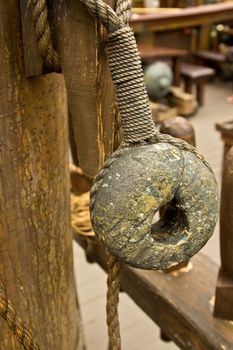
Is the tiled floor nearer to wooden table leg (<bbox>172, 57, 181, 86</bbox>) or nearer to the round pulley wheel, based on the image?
the round pulley wheel

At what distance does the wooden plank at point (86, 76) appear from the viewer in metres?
0.45

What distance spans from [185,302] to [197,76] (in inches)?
104

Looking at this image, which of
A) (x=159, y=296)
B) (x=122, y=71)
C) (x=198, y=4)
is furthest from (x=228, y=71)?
(x=122, y=71)

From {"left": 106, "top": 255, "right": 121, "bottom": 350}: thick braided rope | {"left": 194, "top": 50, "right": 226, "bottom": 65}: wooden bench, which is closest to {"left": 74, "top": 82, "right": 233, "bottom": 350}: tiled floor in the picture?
{"left": 106, "top": 255, "right": 121, "bottom": 350}: thick braided rope

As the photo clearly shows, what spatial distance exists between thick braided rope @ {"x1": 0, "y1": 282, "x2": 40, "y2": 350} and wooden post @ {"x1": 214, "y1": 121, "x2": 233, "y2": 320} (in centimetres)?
30

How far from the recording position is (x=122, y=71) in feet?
1.36

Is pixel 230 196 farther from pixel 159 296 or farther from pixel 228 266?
pixel 159 296

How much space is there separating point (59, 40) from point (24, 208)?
0.75 feet

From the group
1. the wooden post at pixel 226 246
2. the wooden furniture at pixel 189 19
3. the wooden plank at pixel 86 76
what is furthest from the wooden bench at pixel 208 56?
the wooden plank at pixel 86 76

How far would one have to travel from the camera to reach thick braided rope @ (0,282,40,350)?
43 cm

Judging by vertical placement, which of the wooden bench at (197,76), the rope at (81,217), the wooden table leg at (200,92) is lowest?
the wooden table leg at (200,92)

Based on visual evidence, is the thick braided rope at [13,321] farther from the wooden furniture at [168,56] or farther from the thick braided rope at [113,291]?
the wooden furniture at [168,56]

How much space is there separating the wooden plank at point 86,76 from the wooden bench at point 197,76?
2766 mm

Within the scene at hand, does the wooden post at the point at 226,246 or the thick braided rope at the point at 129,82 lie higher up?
the thick braided rope at the point at 129,82
